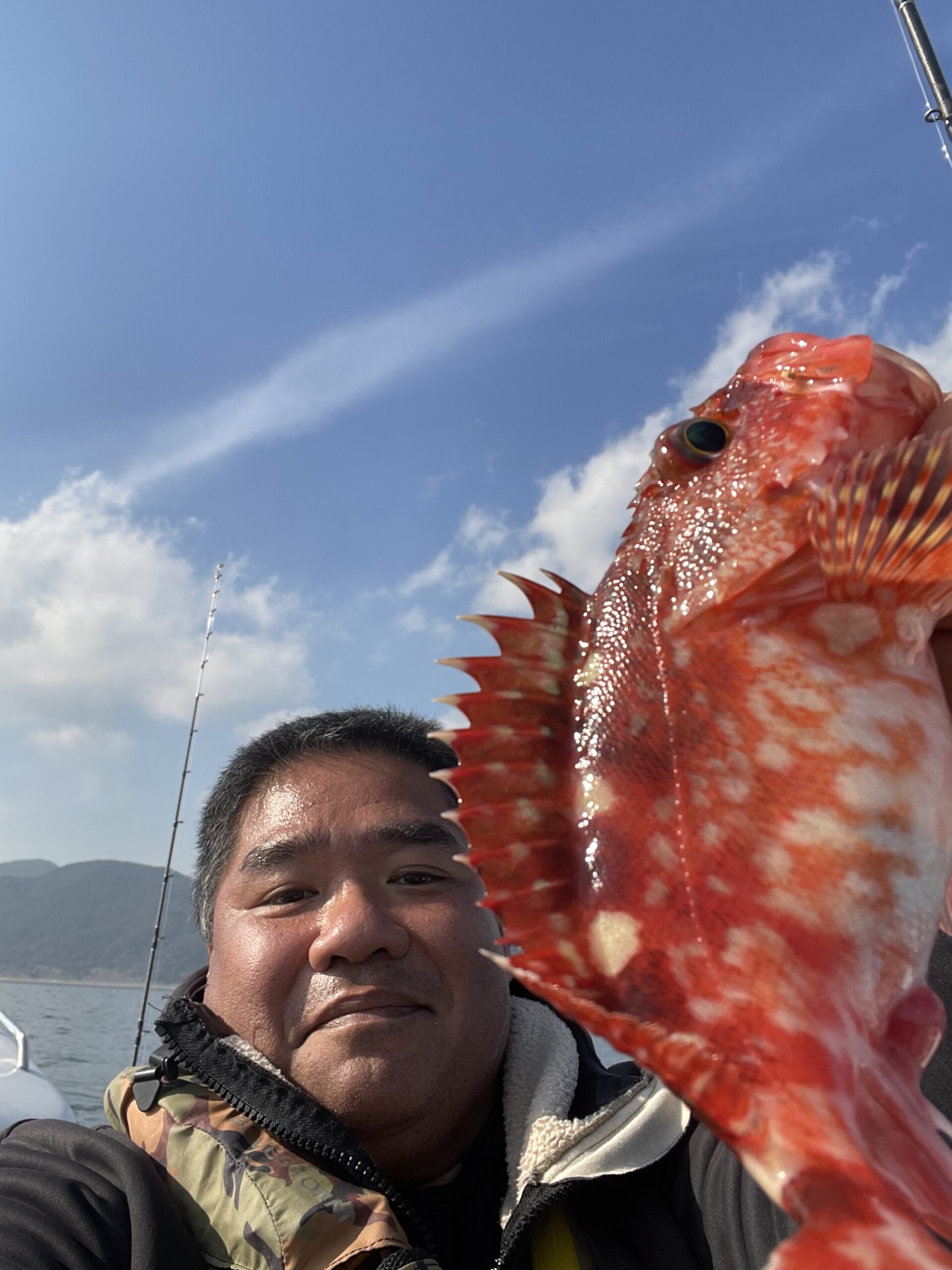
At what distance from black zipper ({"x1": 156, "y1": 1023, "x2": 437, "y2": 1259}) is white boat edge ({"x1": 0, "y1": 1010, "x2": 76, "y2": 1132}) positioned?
3.64 meters

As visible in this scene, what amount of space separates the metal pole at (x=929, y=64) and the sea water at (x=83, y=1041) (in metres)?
8.92

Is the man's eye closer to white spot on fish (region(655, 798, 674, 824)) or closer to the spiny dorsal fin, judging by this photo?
the spiny dorsal fin

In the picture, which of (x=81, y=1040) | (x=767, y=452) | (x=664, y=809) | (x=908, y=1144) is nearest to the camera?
(x=908, y=1144)

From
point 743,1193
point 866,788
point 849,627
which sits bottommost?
point 743,1193

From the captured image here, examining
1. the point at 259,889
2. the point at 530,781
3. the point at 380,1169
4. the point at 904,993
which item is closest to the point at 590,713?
the point at 530,781

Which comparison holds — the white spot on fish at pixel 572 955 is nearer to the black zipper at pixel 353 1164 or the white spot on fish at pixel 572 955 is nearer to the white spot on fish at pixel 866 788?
the white spot on fish at pixel 866 788

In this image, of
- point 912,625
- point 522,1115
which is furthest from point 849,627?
point 522,1115

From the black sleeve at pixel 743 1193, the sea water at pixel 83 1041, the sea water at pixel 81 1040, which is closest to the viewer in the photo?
the black sleeve at pixel 743 1193

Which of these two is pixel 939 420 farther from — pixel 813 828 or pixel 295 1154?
pixel 295 1154

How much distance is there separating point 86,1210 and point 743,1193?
5.93 ft

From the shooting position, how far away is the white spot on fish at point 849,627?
1168mm

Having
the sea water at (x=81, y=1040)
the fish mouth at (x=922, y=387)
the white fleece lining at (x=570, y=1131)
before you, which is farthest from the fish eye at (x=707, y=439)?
the sea water at (x=81, y=1040)

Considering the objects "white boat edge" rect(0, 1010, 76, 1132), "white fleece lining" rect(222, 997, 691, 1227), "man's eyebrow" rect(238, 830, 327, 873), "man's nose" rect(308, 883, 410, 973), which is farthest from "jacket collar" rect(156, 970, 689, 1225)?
"white boat edge" rect(0, 1010, 76, 1132)

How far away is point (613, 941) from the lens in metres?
1.08
